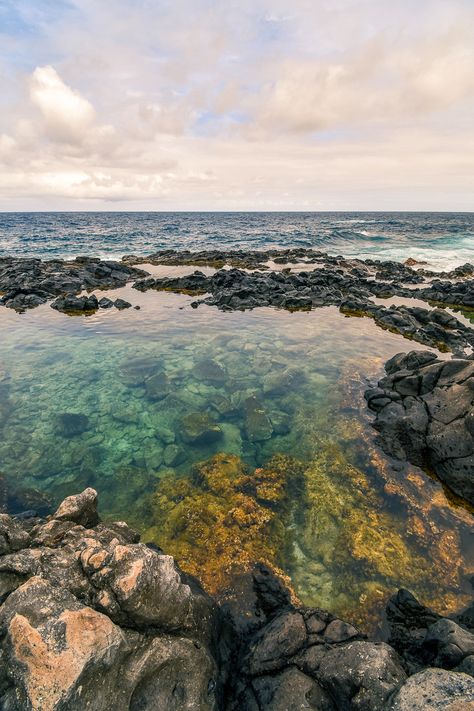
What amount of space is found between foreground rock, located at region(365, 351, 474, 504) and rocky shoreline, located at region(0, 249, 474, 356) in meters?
8.70

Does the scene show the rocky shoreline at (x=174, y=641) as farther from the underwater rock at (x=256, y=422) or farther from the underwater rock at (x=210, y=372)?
the underwater rock at (x=210, y=372)

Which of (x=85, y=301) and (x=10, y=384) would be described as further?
(x=85, y=301)

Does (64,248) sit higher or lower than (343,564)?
higher

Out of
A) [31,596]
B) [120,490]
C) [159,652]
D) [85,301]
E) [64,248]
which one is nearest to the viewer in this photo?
[31,596]

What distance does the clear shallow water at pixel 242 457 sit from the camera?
9570mm

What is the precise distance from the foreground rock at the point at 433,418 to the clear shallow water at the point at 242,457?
76 centimetres

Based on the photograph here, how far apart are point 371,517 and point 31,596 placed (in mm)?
9296

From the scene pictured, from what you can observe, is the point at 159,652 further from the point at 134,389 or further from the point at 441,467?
the point at 134,389

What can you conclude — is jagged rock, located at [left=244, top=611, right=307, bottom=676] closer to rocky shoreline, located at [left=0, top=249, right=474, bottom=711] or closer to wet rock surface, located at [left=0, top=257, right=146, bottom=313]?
rocky shoreline, located at [left=0, top=249, right=474, bottom=711]

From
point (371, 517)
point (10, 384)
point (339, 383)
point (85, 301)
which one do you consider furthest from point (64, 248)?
point (371, 517)

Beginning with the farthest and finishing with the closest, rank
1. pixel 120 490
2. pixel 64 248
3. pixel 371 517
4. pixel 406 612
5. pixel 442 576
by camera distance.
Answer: pixel 64 248 → pixel 120 490 → pixel 371 517 → pixel 442 576 → pixel 406 612

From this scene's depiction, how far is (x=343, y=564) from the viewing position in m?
9.52

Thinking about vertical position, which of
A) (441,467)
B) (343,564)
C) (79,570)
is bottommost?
(343,564)

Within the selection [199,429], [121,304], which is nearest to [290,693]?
[199,429]
